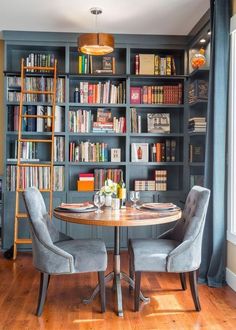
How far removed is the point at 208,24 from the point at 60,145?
2.23 metres

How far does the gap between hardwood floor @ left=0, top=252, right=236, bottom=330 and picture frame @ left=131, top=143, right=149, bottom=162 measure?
1.63 m

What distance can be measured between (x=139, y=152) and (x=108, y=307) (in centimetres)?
238

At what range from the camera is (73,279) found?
12.1 feet

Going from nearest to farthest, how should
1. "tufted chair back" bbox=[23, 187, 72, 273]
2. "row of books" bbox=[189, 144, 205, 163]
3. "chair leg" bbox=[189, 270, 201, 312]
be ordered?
1. "tufted chair back" bbox=[23, 187, 72, 273]
2. "chair leg" bbox=[189, 270, 201, 312]
3. "row of books" bbox=[189, 144, 205, 163]

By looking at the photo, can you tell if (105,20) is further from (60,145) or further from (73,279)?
(73,279)

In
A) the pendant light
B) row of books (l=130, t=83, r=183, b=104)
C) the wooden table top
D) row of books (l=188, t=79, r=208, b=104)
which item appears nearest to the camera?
the wooden table top

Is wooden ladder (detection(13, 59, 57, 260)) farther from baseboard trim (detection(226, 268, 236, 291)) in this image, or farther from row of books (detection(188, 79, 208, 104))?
baseboard trim (detection(226, 268, 236, 291))

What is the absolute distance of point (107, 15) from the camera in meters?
4.17

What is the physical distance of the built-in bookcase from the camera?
4.78 meters

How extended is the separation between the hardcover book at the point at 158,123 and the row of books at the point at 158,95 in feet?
0.60

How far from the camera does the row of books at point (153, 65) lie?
4.89 meters

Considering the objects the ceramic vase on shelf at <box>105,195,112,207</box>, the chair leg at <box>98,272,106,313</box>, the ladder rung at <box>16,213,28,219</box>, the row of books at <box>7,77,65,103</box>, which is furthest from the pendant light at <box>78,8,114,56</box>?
the chair leg at <box>98,272,106,313</box>

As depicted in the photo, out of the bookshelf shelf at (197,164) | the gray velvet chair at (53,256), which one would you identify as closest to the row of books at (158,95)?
the bookshelf shelf at (197,164)

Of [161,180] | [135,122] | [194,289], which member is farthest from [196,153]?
[194,289]
